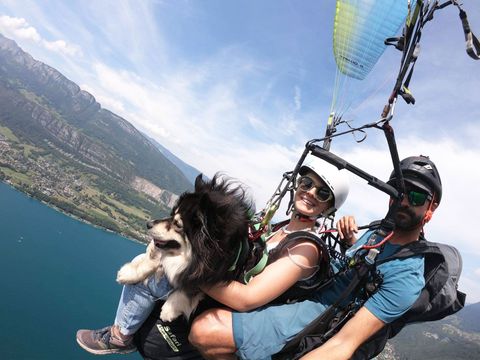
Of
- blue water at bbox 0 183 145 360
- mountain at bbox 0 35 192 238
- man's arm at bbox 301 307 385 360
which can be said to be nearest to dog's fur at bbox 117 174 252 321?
man's arm at bbox 301 307 385 360

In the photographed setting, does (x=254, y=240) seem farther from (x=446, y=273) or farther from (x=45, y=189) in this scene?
(x=45, y=189)

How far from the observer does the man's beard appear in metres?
3.00

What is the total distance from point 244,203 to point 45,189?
408 feet

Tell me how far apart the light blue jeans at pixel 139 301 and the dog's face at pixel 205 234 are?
0.95ft

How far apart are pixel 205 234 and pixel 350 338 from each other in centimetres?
135

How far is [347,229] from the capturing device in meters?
3.57

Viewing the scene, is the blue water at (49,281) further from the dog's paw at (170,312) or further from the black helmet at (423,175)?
the black helmet at (423,175)

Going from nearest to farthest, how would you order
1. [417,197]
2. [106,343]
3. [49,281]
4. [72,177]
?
A: [417,197] < [106,343] < [49,281] < [72,177]

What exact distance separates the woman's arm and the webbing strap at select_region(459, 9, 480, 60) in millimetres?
2012

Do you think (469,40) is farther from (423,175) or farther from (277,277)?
(277,277)

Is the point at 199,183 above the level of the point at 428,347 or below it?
above

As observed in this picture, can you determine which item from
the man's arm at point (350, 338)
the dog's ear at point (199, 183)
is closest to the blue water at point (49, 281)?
the dog's ear at point (199, 183)

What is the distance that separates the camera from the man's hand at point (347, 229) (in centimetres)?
359

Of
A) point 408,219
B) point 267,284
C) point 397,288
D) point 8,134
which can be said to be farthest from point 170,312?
point 8,134
